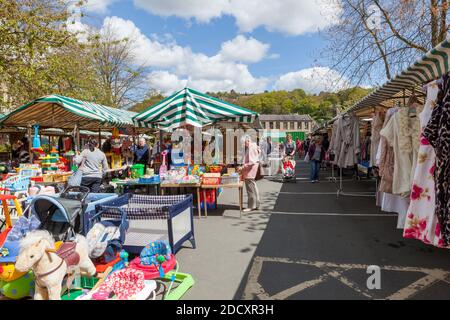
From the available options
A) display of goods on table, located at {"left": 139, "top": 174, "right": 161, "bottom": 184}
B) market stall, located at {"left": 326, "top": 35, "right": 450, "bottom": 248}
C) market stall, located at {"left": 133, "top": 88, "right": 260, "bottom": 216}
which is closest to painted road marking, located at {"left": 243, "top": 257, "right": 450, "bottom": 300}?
market stall, located at {"left": 326, "top": 35, "right": 450, "bottom": 248}

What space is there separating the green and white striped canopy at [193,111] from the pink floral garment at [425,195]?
15.1 ft

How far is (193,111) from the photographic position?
24.1 ft

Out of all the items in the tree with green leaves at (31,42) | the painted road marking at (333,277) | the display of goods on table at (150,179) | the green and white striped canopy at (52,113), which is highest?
the tree with green leaves at (31,42)

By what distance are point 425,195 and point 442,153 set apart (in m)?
0.59

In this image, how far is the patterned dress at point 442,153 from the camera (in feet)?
8.82

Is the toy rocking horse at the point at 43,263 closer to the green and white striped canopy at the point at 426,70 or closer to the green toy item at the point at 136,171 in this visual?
the green and white striped canopy at the point at 426,70

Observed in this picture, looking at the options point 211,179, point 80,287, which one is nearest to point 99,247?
point 80,287

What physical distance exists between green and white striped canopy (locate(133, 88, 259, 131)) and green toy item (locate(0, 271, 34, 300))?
4.67 meters

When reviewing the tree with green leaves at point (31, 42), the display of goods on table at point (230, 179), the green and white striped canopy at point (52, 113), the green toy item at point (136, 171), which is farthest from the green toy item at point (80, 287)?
the tree with green leaves at point (31, 42)

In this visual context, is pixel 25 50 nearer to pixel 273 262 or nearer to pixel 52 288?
pixel 52 288

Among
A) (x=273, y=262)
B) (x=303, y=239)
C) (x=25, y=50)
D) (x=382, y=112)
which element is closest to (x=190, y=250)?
(x=273, y=262)

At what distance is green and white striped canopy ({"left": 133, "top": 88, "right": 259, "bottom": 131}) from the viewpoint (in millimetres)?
7273

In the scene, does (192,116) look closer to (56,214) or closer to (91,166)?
(91,166)

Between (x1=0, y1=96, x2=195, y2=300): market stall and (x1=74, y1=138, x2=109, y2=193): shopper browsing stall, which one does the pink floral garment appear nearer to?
(x1=0, y1=96, x2=195, y2=300): market stall
